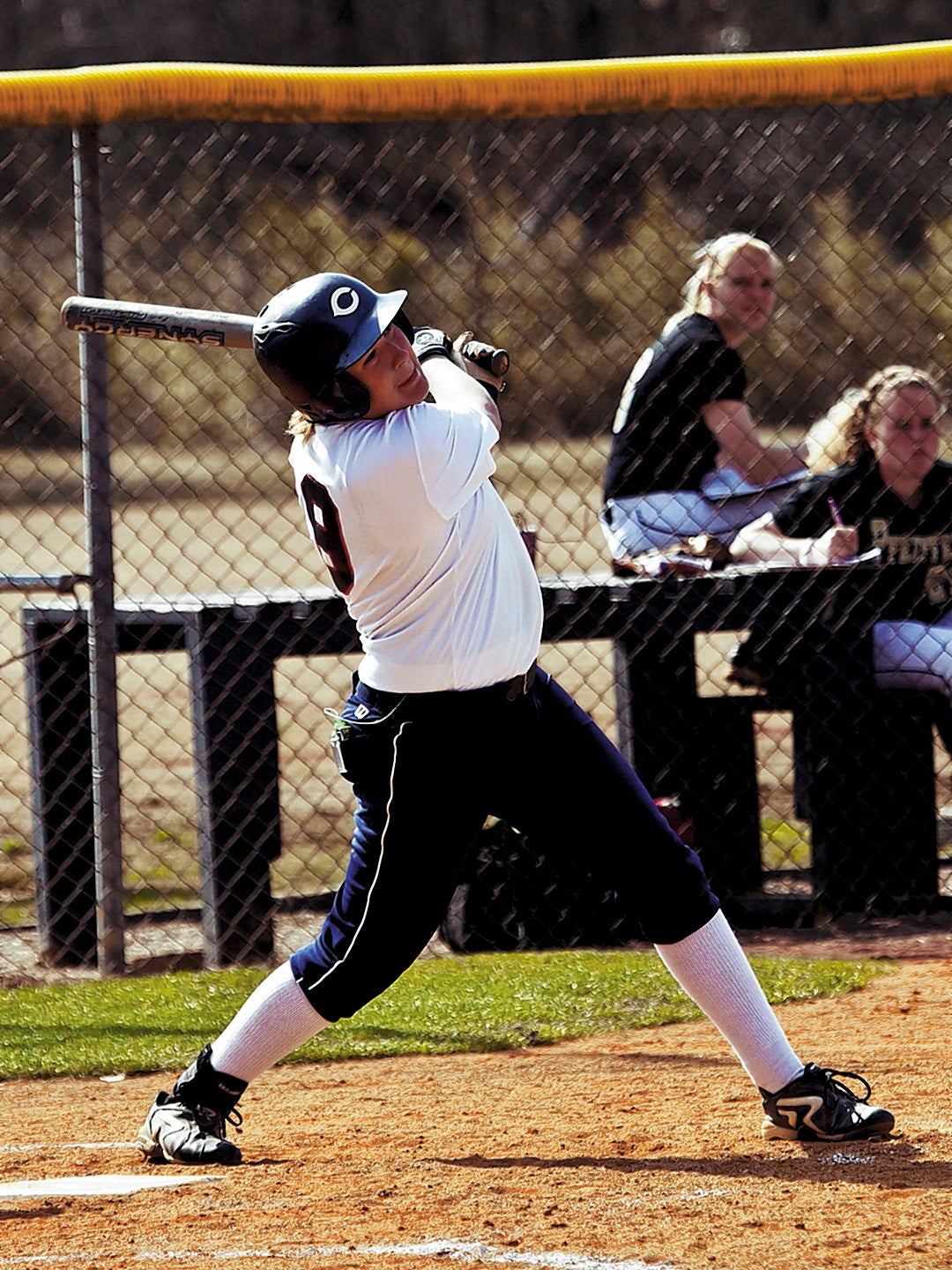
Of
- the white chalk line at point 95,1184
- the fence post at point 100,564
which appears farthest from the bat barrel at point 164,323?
the white chalk line at point 95,1184

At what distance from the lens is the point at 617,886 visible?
315cm

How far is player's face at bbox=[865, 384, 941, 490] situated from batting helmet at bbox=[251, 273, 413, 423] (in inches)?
104

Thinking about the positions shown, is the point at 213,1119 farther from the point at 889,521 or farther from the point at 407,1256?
the point at 889,521

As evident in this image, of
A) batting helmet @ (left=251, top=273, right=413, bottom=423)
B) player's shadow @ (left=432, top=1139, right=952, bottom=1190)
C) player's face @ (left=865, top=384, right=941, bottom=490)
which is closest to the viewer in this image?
batting helmet @ (left=251, top=273, right=413, bottom=423)

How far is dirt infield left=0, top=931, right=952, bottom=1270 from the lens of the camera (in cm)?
267

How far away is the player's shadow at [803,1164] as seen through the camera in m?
2.94

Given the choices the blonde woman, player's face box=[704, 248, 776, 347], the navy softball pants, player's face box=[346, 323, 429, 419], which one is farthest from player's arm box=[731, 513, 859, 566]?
player's face box=[346, 323, 429, 419]

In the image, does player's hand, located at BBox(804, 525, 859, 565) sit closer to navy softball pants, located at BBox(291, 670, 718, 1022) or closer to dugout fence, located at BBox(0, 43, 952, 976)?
dugout fence, located at BBox(0, 43, 952, 976)

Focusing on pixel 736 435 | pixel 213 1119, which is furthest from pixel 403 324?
pixel 736 435

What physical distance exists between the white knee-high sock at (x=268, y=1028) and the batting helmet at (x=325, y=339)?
105cm

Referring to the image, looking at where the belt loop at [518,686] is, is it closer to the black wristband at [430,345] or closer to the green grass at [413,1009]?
the black wristband at [430,345]

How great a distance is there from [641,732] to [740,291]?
1418 millimetres

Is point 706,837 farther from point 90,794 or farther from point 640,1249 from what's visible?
point 640,1249

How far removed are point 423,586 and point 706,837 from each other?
254 cm
